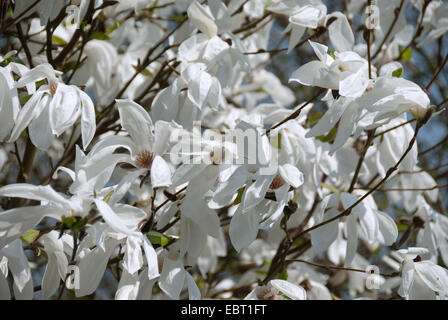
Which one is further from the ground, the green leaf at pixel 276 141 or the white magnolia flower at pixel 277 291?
the green leaf at pixel 276 141

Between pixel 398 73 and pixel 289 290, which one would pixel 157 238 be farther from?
pixel 398 73

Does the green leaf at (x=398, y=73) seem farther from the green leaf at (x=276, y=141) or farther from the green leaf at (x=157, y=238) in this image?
the green leaf at (x=157, y=238)

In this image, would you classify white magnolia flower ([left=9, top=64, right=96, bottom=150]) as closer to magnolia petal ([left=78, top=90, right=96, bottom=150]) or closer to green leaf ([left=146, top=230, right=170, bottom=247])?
magnolia petal ([left=78, top=90, right=96, bottom=150])

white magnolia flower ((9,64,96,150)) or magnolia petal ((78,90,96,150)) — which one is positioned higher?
white magnolia flower ((9,64,96,150))

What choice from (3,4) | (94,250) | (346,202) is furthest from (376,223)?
(3,4)

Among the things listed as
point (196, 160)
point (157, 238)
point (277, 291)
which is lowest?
point (277, 291)

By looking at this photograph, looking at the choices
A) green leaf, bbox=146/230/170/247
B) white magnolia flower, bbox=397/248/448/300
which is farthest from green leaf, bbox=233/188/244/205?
white magnolia flower, bbox=397/248/448/300

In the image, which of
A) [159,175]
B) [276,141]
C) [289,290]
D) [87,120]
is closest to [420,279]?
[289,290]

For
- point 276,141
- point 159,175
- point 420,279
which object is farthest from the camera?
point 276,141

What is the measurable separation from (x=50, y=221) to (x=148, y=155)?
112 cm

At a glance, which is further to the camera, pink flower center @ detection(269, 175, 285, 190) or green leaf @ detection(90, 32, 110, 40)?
green leaf @ detection(90, 32, 110, 40)

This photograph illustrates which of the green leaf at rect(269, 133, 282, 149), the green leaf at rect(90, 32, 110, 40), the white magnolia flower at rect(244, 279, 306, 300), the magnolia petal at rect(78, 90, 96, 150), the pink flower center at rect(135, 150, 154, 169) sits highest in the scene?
the magnolia petal at rect(78, 90, 96, 150)

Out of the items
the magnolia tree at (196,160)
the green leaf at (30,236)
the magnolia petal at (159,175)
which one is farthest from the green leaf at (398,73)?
the green leaf at (30,236)
